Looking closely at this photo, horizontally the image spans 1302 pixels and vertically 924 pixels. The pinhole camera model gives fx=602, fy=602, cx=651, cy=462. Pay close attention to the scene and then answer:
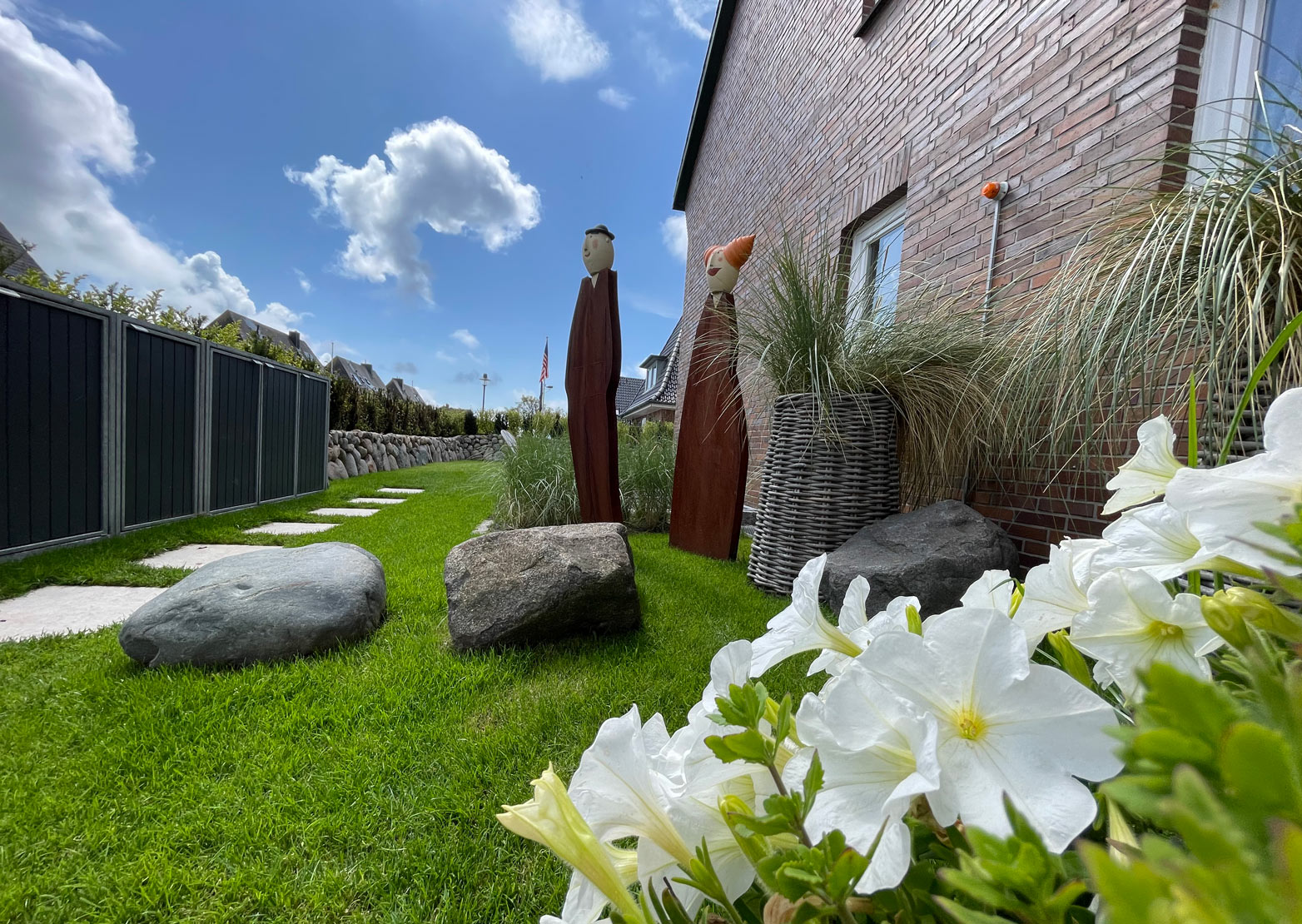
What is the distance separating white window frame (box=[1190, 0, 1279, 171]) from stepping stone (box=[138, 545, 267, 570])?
16.1 ft

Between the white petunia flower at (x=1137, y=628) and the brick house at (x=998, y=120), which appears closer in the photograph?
the white petunia flower at (x=1137, y=628)

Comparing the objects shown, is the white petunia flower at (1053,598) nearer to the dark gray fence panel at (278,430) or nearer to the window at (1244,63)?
the window at (1244,63)

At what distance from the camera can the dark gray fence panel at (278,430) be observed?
21.0 feet

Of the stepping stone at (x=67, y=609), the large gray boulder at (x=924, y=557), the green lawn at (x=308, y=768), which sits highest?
the large gray boulder at (x=924, y=557)

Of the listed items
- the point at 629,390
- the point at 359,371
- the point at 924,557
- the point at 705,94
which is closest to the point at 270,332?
the point at 359,371

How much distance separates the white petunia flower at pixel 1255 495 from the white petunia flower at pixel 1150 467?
0.45 feet

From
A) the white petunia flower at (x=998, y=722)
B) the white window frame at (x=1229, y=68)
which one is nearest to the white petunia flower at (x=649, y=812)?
the white petunia flower at (x=998, y=722)

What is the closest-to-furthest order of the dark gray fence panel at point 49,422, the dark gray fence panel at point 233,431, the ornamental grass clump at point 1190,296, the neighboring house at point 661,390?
the ornamental grass clump at point 1190,296 → the dark gray fence panel at point 49,422 → the dark gray fence panel at point 233,431 → the neighboring house at point 661,390

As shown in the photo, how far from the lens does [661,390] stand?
15.5 m

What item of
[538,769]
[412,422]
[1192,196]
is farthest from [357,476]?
[1192,196]

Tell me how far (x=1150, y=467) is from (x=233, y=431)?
6.91 metres

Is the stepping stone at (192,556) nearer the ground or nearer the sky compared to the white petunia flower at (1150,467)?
nearer the ground

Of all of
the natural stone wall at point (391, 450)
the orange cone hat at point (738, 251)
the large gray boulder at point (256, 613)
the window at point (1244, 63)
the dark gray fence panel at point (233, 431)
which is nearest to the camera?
the large gray boulder at point (256, 613)

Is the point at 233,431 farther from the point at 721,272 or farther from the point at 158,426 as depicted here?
the point at 721,272
